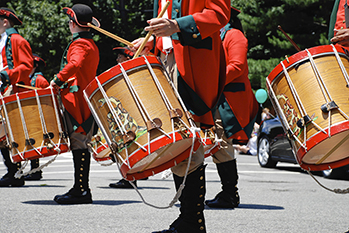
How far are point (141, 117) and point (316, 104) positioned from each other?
44.2 inches

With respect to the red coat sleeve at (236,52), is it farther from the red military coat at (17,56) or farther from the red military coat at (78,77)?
Result: the red military coat at (17,56)

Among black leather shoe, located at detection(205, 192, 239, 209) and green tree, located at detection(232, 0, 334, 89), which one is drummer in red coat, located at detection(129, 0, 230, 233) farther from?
green tree, located at detection(232, 0, 334, 89)

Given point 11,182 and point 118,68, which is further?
point 11,182

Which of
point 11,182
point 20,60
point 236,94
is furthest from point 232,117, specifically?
point 11,182

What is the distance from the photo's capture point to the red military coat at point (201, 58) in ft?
9.32

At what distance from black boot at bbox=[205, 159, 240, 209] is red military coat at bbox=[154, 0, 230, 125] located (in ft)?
6.06

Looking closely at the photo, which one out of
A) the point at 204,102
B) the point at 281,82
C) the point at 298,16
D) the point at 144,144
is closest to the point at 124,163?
the point at 144,144

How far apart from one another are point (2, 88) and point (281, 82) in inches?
148

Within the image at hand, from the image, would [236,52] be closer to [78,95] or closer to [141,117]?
[78,95]

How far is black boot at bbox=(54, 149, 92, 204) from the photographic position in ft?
16.1

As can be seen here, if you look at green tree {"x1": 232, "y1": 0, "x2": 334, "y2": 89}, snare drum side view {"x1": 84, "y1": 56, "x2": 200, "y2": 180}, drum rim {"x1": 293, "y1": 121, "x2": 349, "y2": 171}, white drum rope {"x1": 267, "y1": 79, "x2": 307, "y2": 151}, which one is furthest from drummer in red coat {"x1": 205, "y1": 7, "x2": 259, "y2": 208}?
green tree {"x1": 232, "y1": 0, "x2": 334, "y2": 89}

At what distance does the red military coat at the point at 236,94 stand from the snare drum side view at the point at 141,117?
1876 mm

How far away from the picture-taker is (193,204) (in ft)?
9.73

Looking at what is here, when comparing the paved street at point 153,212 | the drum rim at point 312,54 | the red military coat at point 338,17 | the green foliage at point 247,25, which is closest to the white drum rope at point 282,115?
the drum rim at point 312,54
